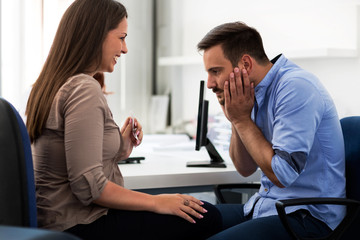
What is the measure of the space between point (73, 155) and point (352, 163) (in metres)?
0.88

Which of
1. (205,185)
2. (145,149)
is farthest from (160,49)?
(205,185)

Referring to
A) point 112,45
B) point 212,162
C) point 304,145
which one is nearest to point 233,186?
point 212,162

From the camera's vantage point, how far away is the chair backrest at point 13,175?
1107mm

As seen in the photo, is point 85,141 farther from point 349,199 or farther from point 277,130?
point 349,199

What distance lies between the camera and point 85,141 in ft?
4.20

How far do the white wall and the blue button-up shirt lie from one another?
49.6 inches

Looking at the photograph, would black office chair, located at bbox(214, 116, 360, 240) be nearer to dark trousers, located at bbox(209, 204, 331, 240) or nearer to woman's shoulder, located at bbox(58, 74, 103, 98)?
dark trousers, located at bbox(209, 204, 331, 240)

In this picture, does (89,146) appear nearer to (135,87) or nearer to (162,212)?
(162,212)

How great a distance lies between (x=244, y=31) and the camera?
1.74 meters

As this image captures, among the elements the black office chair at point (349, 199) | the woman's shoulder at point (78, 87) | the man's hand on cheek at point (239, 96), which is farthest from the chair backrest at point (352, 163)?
the woman's shoulder at point (78, 87)

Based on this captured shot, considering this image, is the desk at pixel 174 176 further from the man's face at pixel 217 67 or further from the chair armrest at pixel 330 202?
the chair armrest at pixel 330 202

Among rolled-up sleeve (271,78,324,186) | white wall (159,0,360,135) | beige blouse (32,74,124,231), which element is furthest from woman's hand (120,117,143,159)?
white wall (159,0,360,135)

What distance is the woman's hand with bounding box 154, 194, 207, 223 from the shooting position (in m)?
1.42

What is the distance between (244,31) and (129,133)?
0.54 m
